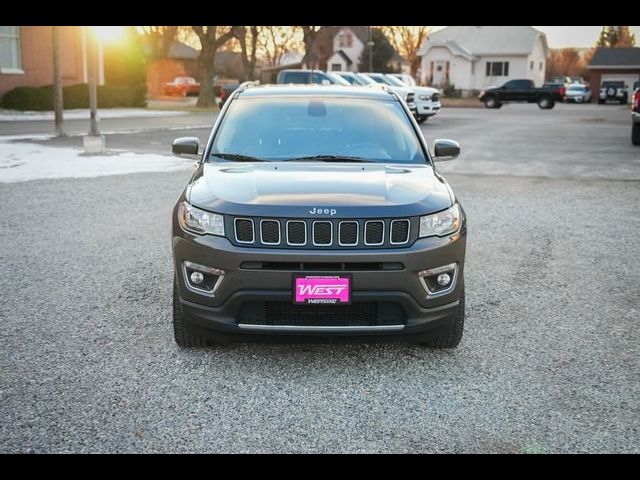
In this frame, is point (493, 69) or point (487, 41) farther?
point (487, 41)

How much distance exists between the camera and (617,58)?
6975 cm

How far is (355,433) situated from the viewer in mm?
3729

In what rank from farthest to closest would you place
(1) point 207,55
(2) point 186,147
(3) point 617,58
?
(3) point 617,58 < (1) point 207,55 < (2) point 186,147

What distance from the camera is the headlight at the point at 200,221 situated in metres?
4.39

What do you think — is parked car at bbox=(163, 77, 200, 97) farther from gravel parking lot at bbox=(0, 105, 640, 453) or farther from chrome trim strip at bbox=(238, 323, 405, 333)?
chrome trim strip at bbox=(238, 323, 405, 333)

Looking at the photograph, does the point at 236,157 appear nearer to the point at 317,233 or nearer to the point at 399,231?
the point at 317,233

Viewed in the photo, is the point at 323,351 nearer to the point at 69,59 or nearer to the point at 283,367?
the point at 283,367

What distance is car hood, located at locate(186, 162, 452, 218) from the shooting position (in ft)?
14.3

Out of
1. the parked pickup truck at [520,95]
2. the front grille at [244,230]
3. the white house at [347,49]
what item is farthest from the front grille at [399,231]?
the white house at [347,49]

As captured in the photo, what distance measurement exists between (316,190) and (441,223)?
779 millimetres

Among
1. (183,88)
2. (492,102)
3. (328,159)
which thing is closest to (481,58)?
(492,102)

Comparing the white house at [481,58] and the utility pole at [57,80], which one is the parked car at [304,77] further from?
the white house at [481,58]
